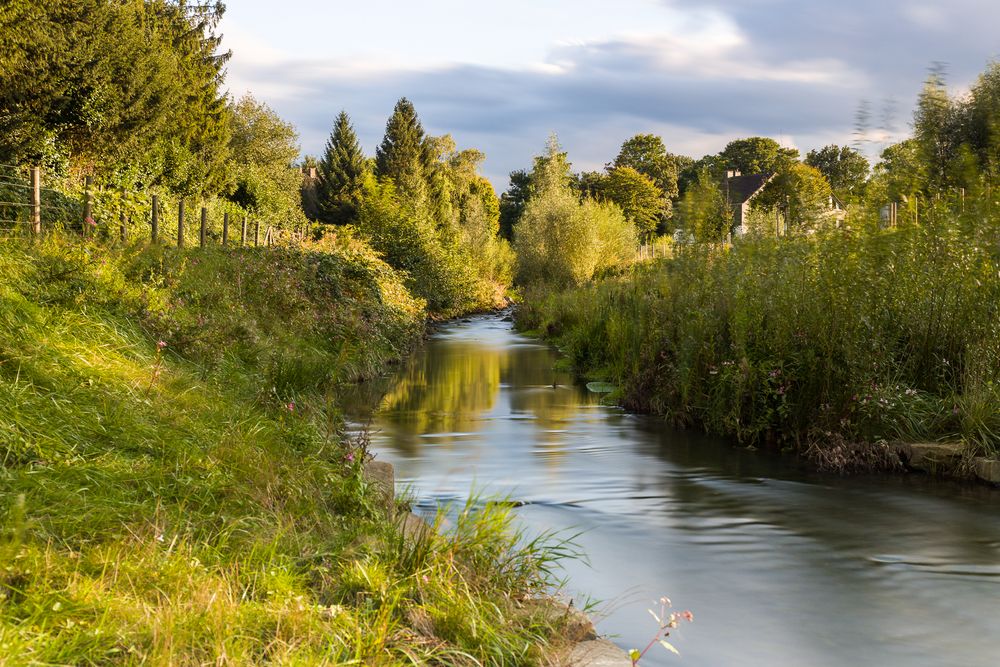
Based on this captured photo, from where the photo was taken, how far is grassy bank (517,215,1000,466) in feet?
31.2

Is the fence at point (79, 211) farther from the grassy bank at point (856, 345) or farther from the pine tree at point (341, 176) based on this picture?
the pine tree at point (341, 176)

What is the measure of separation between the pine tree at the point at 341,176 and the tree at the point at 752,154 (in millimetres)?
37514

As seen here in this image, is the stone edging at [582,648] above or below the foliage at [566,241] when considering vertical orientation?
below

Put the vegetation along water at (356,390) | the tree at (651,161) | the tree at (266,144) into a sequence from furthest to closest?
→ 1. the tree at (651,161)
2. the tree at (266,144)
3. the vegetation along water at (356,390)

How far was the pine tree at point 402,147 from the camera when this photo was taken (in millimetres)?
64500

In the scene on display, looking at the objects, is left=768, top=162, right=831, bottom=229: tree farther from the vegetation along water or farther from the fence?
the fence

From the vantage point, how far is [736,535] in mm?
7723

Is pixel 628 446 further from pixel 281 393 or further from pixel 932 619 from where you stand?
pixel 932 619

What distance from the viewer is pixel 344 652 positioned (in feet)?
12.1

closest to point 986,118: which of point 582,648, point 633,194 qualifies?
point 582,648

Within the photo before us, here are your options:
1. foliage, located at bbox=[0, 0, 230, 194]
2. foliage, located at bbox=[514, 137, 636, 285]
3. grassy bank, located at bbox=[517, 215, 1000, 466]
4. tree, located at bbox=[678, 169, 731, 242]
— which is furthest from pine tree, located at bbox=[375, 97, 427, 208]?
grassy bank, located at bbox=[517, 215, 1000, 466]

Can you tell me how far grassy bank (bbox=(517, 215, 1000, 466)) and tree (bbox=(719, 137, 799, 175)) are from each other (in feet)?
257

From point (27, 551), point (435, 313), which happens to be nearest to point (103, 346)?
point (27, 551)

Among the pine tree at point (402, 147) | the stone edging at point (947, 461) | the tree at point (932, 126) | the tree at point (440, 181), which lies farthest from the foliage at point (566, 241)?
the stone edging at point (947, 461)
